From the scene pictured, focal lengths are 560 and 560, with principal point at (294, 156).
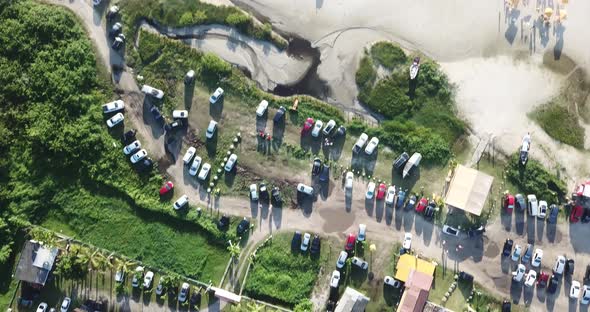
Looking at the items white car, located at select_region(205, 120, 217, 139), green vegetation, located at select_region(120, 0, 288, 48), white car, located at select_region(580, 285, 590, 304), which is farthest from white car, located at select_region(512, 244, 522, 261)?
green vegetation, located at select_region(120, 0, 288, 48)

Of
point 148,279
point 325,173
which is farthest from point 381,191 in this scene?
point 148,279

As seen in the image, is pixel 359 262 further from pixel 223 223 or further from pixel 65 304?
pixel 65 304

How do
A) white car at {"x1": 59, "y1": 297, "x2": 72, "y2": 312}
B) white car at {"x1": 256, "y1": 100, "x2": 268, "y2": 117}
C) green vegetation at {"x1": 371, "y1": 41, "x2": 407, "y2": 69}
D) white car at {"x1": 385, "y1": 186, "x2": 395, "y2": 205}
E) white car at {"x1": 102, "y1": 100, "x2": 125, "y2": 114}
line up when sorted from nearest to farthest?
white car at {"x1": 59, "y1": 297, "x2": 72, "y2": 312}
white car at {"x1": 385, "y1": 186, "x2": 395, "y2": 205}
white car at {"x1": 102, "y1": 100, "x2": 125, "y2": 114}
white car at {"x1": 256, "y1": 100, "x2": 268, "y2": 117}
green vegetation at {"x1": 371, "y1": 41, "x2": 407, "y2": 69}

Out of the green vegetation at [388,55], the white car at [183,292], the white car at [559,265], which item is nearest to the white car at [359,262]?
the white car at [183,292]

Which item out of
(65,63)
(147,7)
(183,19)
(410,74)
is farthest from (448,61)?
(65,63)

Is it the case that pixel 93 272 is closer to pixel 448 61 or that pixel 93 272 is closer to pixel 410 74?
pixel 410 74

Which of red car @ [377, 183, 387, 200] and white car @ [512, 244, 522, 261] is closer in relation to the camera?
white car @ [512, 244, 522, 261]

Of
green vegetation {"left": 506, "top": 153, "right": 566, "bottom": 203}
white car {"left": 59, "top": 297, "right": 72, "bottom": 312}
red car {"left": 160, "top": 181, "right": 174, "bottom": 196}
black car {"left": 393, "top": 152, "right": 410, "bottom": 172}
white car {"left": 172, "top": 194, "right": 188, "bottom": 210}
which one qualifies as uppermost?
green vegetation {"left": 506, "top": 153, "right": 566, "bottom": 203}

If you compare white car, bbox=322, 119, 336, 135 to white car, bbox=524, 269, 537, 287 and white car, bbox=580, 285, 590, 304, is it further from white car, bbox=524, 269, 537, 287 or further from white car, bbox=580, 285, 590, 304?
white car, bbox=580, 285, 590, 304
